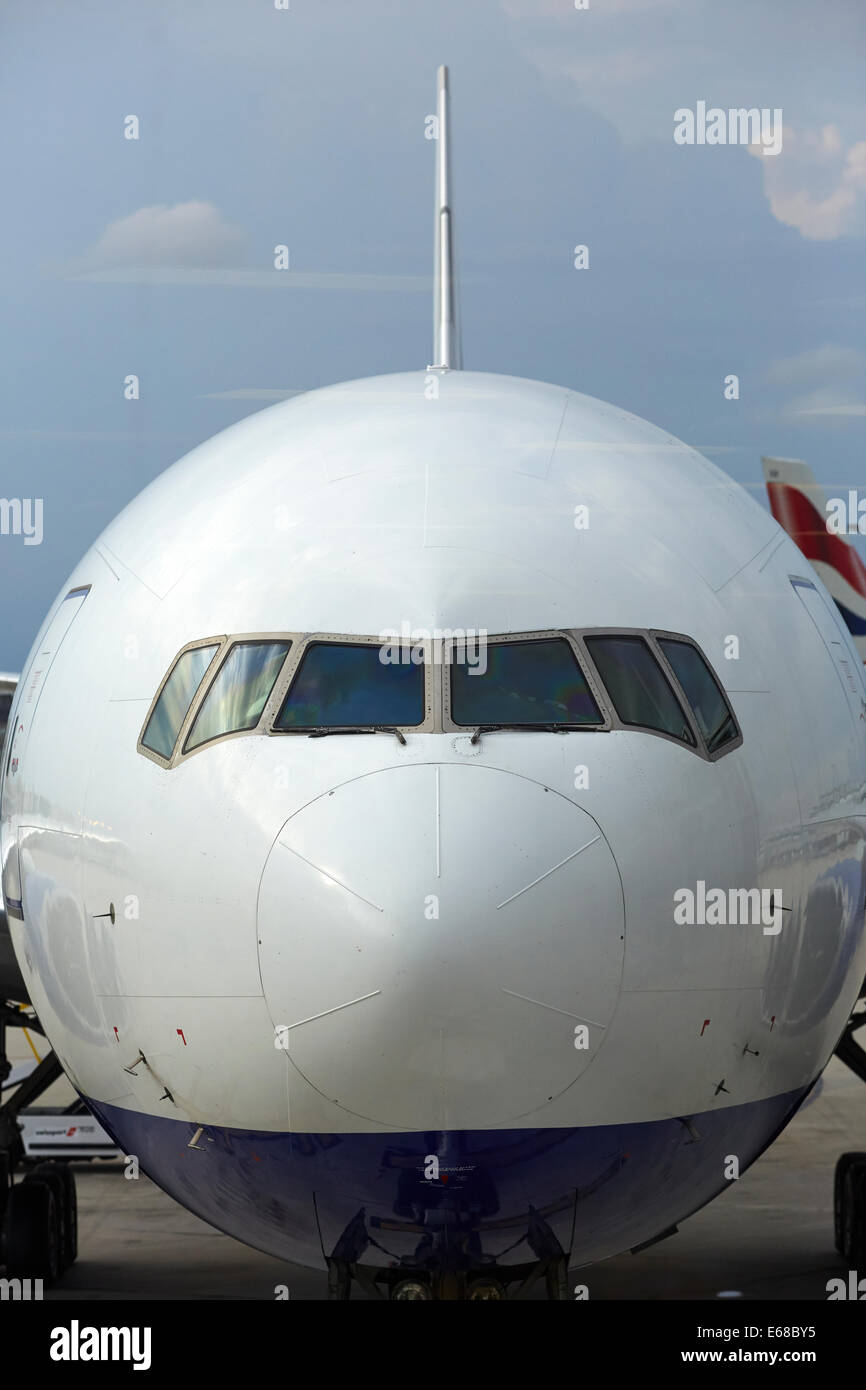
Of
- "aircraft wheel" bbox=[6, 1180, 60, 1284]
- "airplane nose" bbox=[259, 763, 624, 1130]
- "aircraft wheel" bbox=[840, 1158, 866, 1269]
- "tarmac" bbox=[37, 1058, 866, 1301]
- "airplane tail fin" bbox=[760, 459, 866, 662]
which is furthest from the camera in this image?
"airplane tail fin" bbox=[760, 459, 866, 662]

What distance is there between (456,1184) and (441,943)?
973mm

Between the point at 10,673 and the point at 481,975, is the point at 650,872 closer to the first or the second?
the point at 481,975

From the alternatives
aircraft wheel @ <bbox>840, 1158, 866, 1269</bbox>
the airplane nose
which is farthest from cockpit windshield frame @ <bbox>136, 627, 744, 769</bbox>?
aircraft wheel @ <bbox>840, 1158, 866, 1269</bbox>

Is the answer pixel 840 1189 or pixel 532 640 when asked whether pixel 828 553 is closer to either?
pixel 840 1189

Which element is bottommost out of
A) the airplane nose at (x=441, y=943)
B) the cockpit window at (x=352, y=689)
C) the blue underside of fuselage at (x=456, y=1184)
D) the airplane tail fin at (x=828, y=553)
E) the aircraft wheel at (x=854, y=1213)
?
the aircraft wheel at (x=854, y=1213)

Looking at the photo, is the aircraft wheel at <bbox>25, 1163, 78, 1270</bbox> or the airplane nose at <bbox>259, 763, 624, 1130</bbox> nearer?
the airplane nose at <bbox>259, 763, 624, 1130</bbox>

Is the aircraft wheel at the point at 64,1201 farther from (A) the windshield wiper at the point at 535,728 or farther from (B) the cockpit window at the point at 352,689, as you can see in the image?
(A) the windshield wiper at the point at 535,728

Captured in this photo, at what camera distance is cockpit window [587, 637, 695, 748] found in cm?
541

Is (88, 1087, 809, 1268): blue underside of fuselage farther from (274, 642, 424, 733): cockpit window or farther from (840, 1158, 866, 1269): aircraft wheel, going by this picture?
(840, 1158, 866, 1269): aircraft wheel

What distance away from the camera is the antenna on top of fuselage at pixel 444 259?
33.6 feet

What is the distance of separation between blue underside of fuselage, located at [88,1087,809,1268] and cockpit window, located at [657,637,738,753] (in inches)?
51.7

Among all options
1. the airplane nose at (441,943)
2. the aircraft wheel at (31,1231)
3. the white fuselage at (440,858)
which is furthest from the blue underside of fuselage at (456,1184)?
the aircraft wheel at (31,1231)

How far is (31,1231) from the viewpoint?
10.0 meters

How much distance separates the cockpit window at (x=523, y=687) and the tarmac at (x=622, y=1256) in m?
3.62
